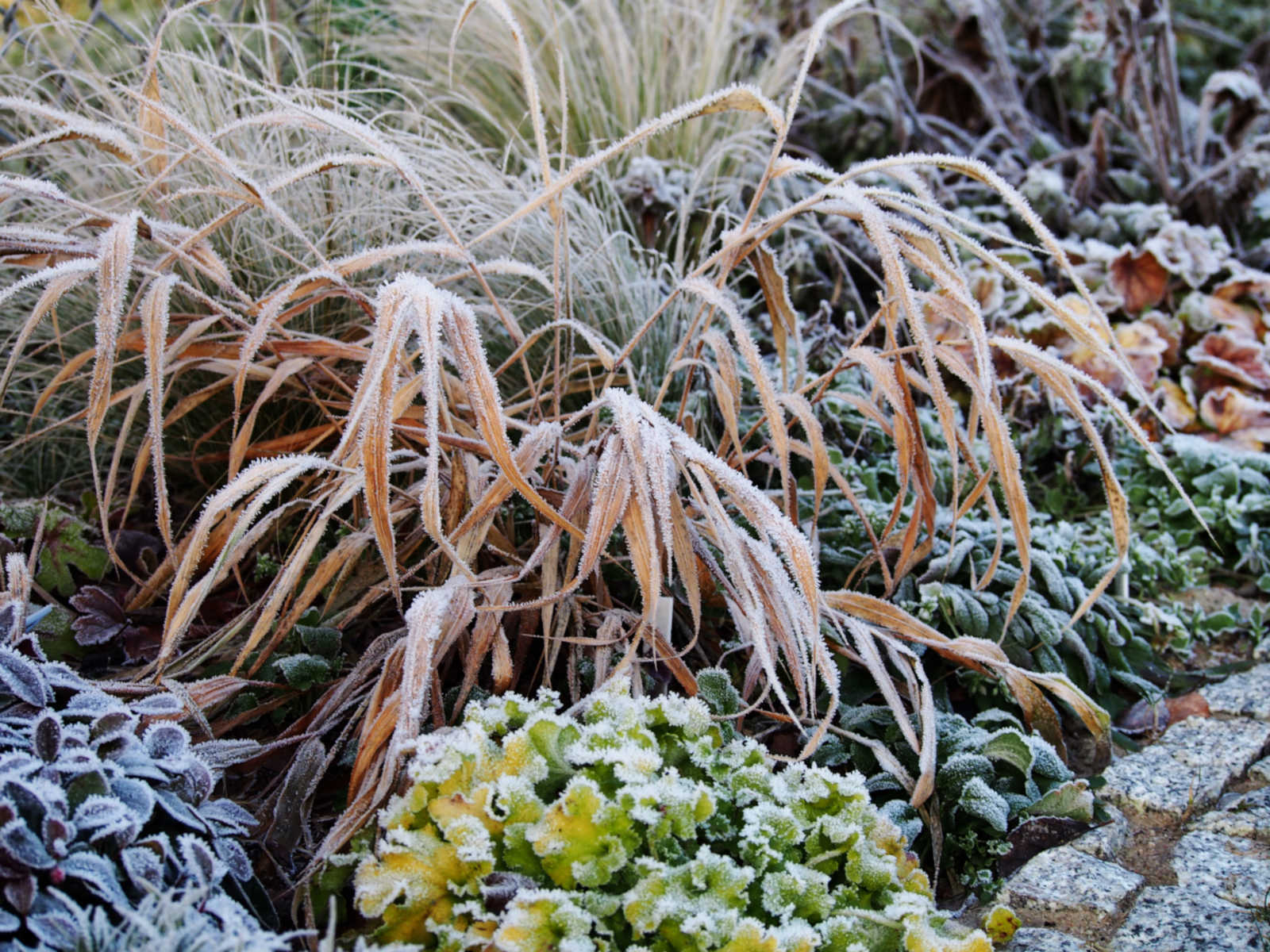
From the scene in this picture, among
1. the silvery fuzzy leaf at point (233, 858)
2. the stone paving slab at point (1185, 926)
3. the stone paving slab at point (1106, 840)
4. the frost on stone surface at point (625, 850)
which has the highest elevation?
the frost on stone surface at point (625, 850)

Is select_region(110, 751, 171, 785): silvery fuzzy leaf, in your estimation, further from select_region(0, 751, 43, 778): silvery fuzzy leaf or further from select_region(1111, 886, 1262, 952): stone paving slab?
select_region(1111, 886, 1262, 952): stone paving slab

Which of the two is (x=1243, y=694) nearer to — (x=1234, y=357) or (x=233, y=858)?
(x=1234, y=357)

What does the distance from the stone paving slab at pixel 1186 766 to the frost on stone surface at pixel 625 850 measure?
1.68ft

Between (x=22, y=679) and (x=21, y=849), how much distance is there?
286mm

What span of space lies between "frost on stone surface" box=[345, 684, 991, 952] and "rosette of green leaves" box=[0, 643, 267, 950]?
19 centimetres

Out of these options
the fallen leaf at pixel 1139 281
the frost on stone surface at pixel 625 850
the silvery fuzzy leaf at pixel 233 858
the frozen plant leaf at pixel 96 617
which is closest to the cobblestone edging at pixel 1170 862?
the frost on stone surface at pixel 625 850

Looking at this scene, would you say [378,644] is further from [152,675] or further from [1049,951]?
[1049,951]

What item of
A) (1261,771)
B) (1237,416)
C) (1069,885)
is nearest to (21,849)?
(1069,885)

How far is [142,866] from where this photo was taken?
109 centimetres

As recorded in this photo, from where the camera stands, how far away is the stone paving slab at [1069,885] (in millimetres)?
1408

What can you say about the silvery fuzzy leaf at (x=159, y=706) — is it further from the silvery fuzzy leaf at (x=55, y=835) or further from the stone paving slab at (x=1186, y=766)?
the stone paving slab at (x=1186, y=766)

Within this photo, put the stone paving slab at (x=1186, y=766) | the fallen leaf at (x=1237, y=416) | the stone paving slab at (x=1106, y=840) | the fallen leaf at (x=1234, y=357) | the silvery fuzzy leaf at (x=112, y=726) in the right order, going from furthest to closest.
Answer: the fallen leaf at (x=1234, y=357) < the fallen leaf at (x=1237, y=416) < the stone paving slab at (x=1186, y=766) < the stone paving slab at (x=1106, y=840) < the silvery fuzzy leaf at (x=112, y=726)

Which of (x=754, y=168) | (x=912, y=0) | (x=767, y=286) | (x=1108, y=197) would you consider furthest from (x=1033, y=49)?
(x=767, y=286)

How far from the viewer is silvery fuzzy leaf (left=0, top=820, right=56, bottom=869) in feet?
3.33
